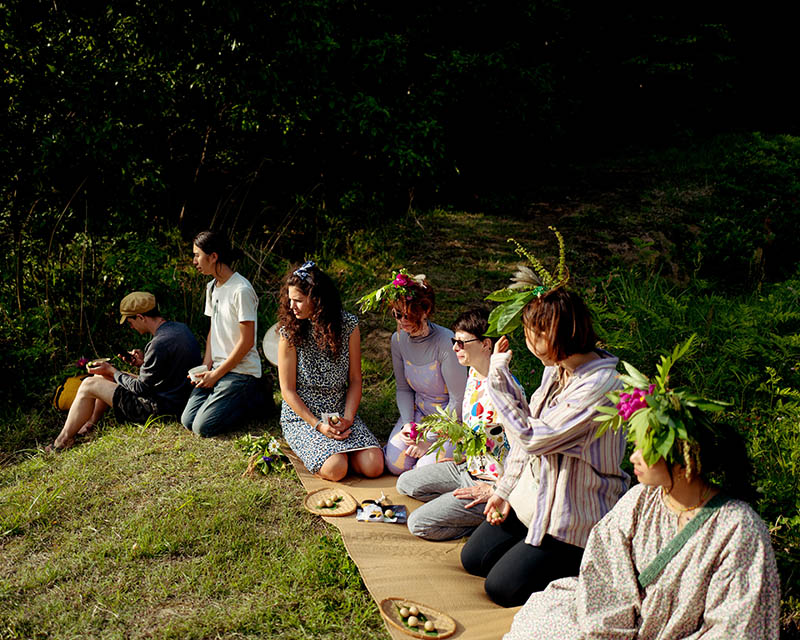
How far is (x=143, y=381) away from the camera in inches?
208

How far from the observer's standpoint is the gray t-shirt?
5.26 metres

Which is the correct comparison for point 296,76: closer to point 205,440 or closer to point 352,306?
point 352,306

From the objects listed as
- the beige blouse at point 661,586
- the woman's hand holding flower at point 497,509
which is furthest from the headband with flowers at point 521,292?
the beige blouse at point 661,586

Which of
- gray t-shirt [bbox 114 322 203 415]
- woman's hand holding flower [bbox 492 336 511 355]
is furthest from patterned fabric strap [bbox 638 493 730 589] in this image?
gray t-shirt [bbox 114 322 203 415]

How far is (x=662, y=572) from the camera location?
253cm

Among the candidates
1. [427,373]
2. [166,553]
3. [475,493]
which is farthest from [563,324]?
[166,553]

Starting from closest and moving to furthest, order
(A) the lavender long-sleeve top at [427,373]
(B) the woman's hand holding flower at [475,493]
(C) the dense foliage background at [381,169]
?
1. (B) the woman's hand holding flower at [475,493]
2. (A) the lavender long-sleeve top at [427,373]
3. (C) the dense foliage background at [381,169]

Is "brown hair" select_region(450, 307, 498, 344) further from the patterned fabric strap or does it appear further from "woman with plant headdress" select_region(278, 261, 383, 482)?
the patterned fabric strap

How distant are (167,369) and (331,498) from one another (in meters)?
1.83

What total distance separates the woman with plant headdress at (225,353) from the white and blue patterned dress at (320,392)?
0.48m

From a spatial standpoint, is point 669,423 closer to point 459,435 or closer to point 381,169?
point 459,435

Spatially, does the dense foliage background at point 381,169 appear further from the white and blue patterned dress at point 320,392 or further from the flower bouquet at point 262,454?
the flower bouquet at point 262,454

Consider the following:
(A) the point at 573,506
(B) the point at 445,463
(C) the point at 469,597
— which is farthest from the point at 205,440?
(A) the point at 573,506

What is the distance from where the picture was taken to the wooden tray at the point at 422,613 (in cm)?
306
